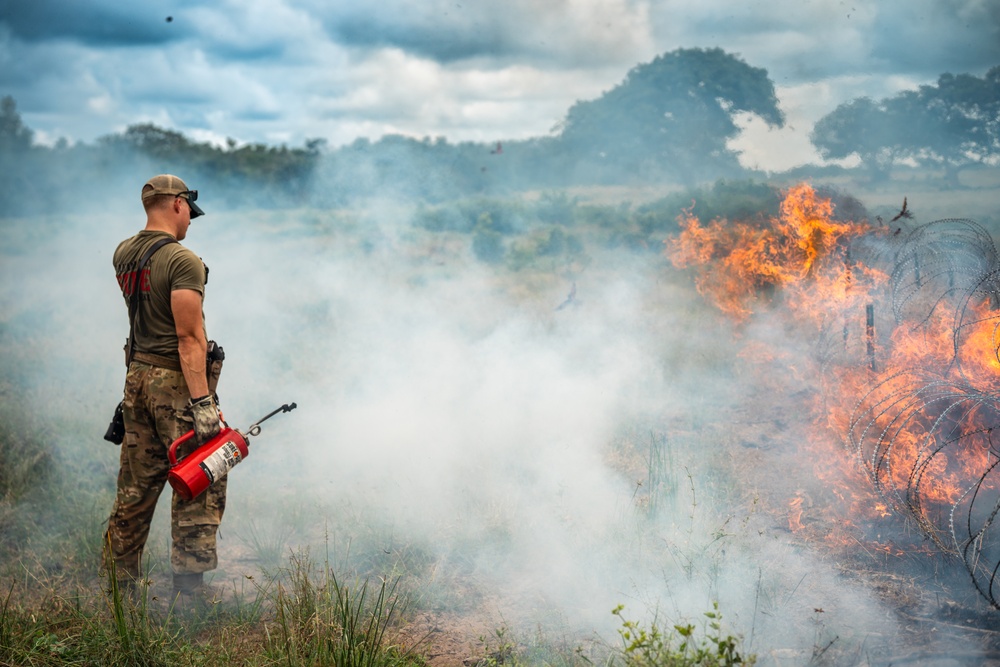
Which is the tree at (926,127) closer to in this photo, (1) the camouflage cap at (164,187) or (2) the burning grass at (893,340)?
(2) the burning grass at (893,340)

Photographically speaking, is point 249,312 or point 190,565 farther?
point 249,312

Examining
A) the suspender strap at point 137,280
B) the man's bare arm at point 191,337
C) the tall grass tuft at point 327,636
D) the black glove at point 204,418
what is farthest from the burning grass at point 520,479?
the suspender strap at point 137,280

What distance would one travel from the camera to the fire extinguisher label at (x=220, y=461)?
3199mm

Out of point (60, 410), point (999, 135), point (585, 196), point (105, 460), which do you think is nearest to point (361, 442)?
point (105, 460)

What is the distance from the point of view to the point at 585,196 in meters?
13.4

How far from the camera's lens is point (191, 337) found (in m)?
3.24

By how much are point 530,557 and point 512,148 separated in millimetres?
12481

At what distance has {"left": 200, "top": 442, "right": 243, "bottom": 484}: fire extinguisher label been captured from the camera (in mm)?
3199

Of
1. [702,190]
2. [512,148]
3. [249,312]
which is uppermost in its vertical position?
[512,148]

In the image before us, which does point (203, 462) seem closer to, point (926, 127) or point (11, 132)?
point (926, 127)

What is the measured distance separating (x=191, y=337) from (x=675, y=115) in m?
11.0

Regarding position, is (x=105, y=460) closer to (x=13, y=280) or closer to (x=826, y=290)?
(x=826, y=290)

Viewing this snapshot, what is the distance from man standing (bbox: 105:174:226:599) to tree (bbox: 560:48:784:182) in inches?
263

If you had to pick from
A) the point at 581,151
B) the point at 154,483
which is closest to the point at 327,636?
the point at 154,483
